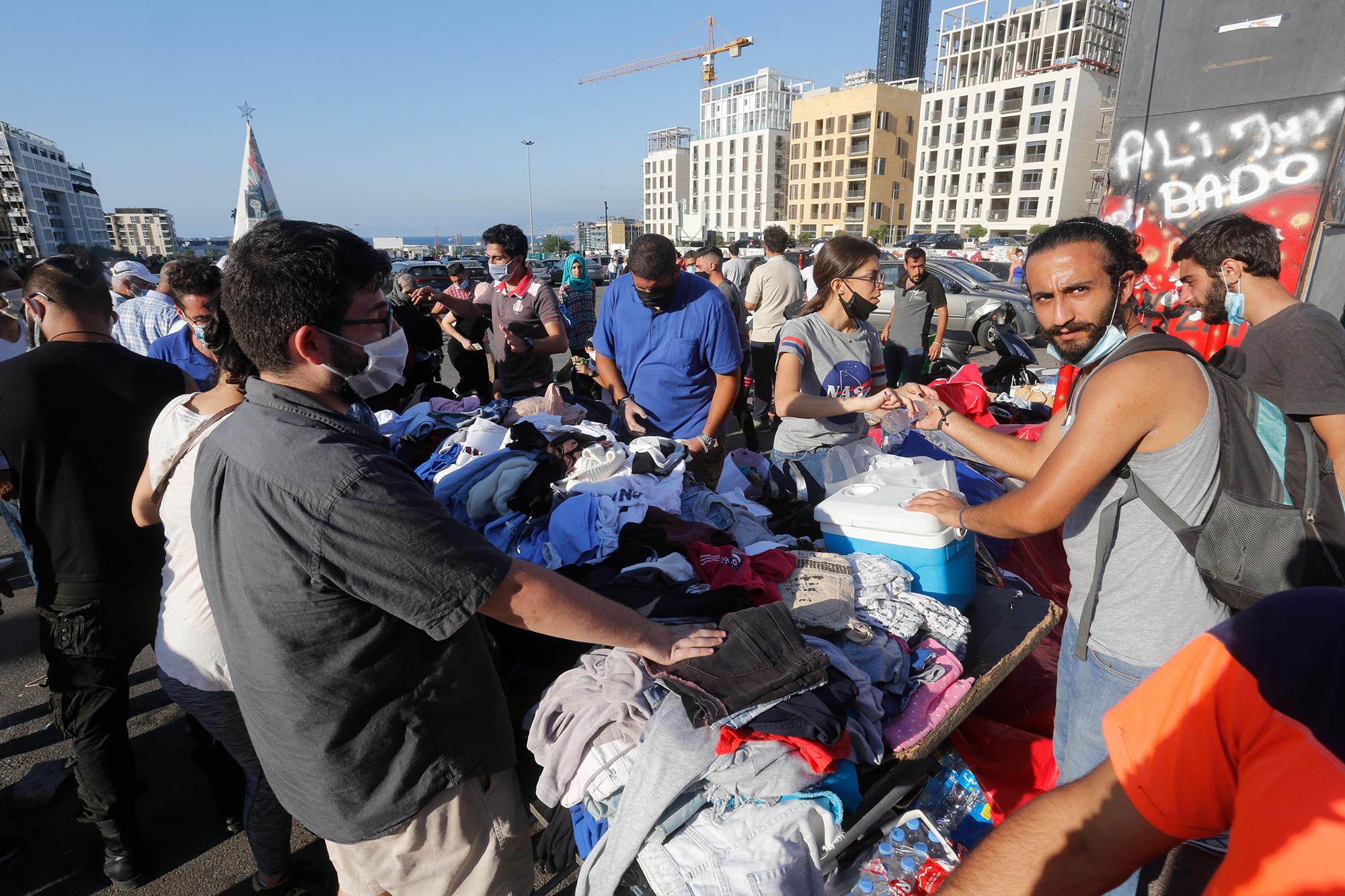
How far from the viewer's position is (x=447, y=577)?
4.12 ft

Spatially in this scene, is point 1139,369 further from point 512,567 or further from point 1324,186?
point 1324,186

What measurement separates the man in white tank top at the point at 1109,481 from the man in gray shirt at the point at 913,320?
225 inches

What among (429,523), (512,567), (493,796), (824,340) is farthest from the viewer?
(824,340)

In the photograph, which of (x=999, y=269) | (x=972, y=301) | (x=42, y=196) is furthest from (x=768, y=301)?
(x=42, y=196)

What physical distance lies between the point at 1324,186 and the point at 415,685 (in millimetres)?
6930

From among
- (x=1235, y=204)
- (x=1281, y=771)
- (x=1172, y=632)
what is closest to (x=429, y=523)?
(x=1281, y=771)

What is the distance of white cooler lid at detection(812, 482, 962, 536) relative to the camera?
2.16 metres

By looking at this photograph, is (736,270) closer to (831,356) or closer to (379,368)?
(831,356)

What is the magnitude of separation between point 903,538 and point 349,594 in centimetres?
170

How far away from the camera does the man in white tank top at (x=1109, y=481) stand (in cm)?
154

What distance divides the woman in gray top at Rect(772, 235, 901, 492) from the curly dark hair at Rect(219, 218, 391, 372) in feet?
7.03

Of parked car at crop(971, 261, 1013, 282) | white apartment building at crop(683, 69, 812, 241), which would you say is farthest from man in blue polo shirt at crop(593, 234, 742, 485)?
white apartment building at crop(683, 69, 812, 241)

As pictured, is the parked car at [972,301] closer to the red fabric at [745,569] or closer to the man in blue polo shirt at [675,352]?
the man in blue polo shirt at [675,352]

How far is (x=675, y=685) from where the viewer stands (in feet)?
5.00
